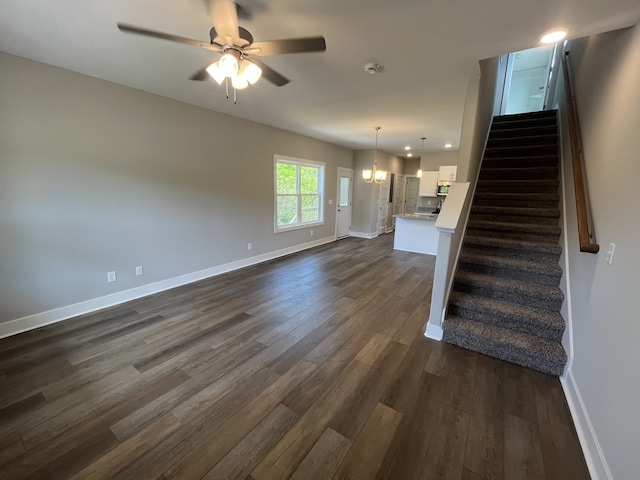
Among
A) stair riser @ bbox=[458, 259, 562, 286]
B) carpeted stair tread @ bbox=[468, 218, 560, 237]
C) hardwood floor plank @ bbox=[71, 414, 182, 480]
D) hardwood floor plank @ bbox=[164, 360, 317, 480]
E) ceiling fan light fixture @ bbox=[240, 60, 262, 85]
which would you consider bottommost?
hardwood floor plank @ bbox=[71, 414, 182, 480]

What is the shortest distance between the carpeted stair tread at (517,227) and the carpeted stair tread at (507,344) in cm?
132

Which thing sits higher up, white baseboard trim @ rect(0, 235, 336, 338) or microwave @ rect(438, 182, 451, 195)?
microwave @ rect(438, 182, 451, 195)

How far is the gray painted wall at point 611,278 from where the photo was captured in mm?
1326

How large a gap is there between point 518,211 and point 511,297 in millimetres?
1286

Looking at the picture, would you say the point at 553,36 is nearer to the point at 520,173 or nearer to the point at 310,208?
the point at 520,173

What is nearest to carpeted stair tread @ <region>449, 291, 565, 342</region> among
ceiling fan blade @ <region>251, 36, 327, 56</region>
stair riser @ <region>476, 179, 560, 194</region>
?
stair riser @ <region>476, 179, 560, 194</region>

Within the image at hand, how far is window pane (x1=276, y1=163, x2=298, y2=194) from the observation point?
5598 millimetres

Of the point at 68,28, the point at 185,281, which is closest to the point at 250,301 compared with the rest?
the point at 185,281

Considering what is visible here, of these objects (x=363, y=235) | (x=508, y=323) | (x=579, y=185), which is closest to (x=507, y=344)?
(x=508, y=323)

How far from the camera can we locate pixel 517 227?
320cm

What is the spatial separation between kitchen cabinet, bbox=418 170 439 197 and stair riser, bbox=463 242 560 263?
16.8 feet

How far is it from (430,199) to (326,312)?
6874 millimetres

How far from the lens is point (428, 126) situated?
4.87 m

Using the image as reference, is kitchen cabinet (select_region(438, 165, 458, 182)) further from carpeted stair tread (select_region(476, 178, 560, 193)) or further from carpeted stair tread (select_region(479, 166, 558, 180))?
carpeted stair tread (select_region(476, 178, 560, 193))
